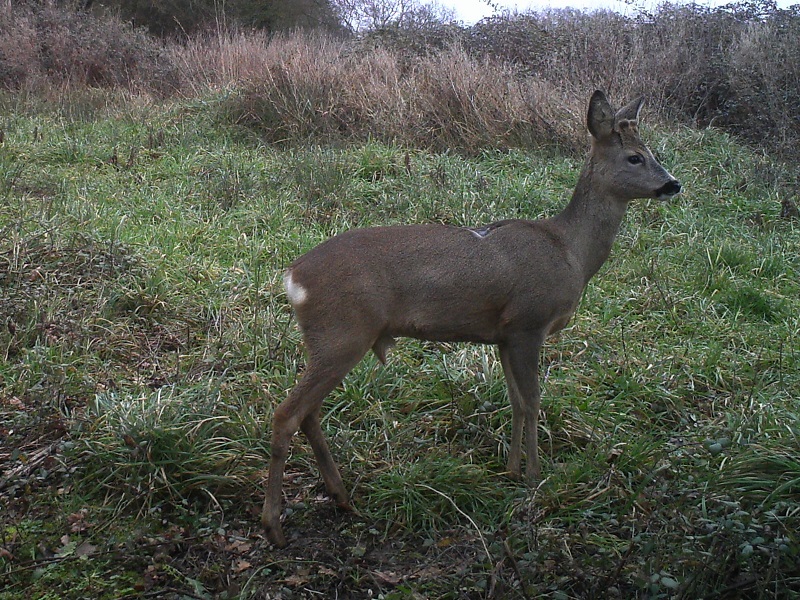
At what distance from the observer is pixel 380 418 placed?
384 cm

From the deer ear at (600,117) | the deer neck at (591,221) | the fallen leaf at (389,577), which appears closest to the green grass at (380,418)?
the fallen leaf at (389,577)

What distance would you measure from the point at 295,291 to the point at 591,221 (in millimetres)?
1429

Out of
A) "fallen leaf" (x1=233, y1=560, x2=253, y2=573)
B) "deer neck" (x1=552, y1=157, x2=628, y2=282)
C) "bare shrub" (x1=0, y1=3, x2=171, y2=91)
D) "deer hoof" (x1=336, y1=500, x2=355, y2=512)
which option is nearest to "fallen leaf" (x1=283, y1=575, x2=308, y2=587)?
"fallen leaf" (x1=233, y1=560, x2=253, y2=573)

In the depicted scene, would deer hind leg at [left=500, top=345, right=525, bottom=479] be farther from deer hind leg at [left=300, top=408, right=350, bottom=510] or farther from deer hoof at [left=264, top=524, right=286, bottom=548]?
deer hoof at [left=264, top=524, right=286, bottom=548]

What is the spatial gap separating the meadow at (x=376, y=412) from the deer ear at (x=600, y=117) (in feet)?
4.21

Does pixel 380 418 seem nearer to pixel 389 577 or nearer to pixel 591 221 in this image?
pixel 389 577

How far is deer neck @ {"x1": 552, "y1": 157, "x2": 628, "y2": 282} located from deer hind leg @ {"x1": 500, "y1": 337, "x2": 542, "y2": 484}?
0.52m

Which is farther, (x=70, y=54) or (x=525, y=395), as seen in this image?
(x=70, y=54)

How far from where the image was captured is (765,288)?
216 inches

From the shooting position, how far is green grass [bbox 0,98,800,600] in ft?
9.43

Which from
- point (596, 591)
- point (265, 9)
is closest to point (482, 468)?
point (596, 591)

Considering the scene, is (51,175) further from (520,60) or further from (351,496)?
(520,60)

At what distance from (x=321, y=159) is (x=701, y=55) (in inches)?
231

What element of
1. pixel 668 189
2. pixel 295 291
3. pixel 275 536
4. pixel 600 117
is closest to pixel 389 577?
pixel 275 536
